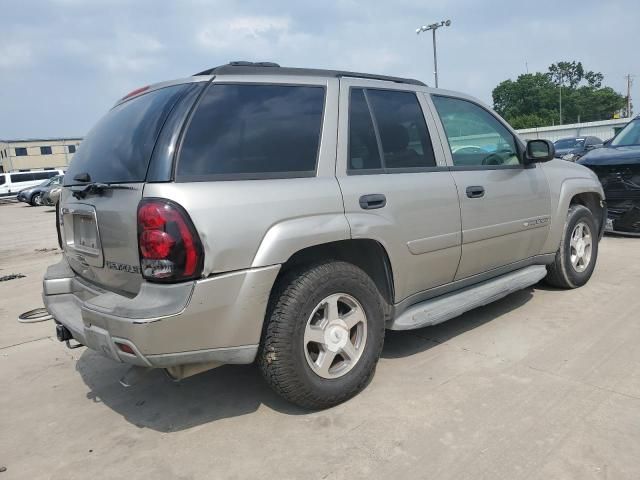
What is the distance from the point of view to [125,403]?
3227mm

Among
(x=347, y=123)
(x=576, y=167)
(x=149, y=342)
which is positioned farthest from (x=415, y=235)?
(x=576, y=167)

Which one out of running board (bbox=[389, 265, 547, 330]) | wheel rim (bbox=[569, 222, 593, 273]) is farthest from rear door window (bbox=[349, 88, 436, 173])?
wheel rim (bbox=[569, 222, 593, 273])

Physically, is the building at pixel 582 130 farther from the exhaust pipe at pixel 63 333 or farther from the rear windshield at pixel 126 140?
the exhaust pipe at pixel 63 333

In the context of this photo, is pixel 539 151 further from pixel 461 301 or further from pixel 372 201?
pixel 372 201

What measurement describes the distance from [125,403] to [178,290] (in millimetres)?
1262

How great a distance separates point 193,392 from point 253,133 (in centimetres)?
172

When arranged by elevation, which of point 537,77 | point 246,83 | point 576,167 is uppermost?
point 537,77

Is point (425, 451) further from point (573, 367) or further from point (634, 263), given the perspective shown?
point (634, 263)

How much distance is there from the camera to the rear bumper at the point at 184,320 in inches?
94.3

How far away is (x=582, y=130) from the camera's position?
149ft

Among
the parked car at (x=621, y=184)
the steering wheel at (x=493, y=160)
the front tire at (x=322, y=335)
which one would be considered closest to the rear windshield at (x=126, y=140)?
the front tire at (x=322, y=335)

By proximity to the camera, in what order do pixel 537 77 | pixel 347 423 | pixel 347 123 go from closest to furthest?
pixel 347 423 → pixel 347 123 → pixel 537 77

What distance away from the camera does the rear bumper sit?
2396 mm

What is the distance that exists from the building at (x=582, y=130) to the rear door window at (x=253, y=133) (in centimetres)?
4158
